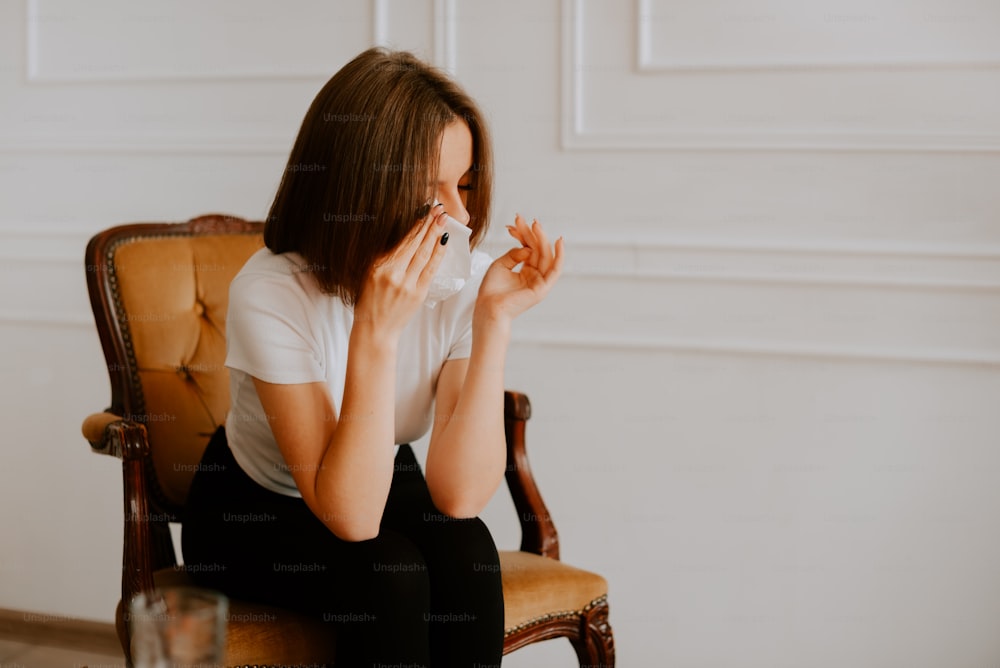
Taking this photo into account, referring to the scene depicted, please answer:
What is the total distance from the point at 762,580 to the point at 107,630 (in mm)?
1592

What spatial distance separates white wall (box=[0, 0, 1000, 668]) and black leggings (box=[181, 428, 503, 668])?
0.76 m

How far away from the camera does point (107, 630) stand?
8.02ft

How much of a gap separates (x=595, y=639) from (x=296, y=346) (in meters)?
0.68

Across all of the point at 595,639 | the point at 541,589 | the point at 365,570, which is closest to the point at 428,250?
the point at 365,570

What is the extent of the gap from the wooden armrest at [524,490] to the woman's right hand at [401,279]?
16.0 inches

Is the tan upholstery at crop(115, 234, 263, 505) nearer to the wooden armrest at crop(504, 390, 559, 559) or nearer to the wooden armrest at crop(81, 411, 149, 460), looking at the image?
the wooden armrest at crop(81, 411, 149, 460)

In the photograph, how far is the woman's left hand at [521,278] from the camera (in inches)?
58.4

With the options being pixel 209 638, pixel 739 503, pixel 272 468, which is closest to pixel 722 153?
pixel 739 503

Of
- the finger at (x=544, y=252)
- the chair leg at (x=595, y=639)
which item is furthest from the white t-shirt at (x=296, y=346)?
the chair leg at (x=595, y=639)

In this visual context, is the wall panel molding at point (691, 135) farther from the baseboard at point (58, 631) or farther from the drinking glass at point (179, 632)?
the baseboard at point (58, 631)

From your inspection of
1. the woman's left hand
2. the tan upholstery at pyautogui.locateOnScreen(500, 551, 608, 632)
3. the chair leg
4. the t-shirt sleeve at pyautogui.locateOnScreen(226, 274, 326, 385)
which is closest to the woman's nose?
the woman's left hand

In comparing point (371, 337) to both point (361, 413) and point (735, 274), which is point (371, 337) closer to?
point (361, 413)

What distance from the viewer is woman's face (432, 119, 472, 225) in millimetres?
1377

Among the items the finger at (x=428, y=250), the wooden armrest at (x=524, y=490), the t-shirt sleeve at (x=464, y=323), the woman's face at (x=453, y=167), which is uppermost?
the woman's face at (x=453, y=167)
